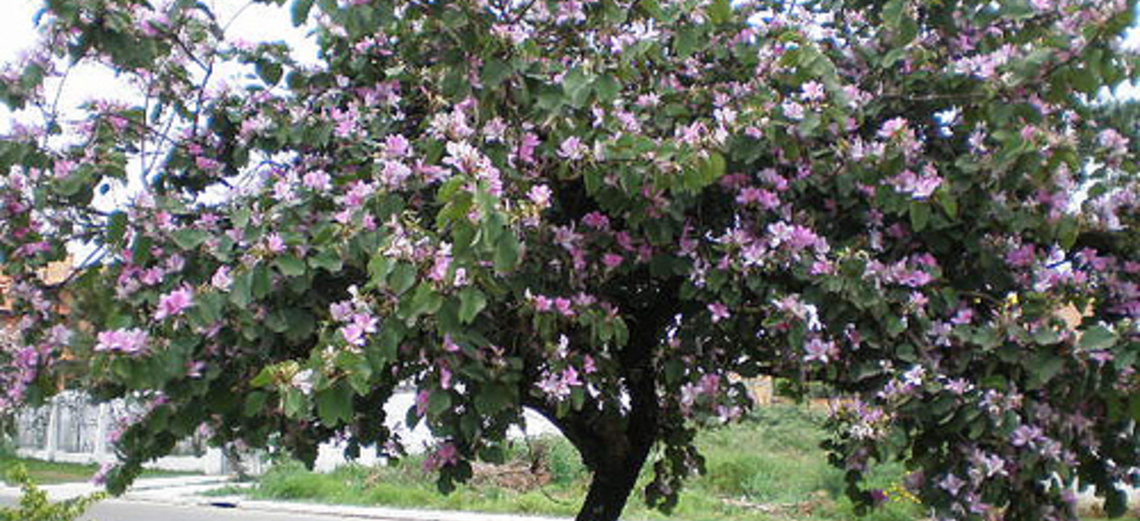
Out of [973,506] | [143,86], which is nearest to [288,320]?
[143,86]

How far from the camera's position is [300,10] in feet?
8.36

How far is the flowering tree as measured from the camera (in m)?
2.54

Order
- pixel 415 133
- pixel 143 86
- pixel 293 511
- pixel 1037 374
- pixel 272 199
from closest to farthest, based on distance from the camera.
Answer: pixel 1037 374 → pixel 272 199 → pixel 415 133 → pixel 143 86 → pixel 293 511

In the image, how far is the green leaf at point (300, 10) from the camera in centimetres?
254

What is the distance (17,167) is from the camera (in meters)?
3.08

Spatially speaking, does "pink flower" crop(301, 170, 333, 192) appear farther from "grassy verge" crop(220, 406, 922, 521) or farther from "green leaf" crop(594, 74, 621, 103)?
"grassy verge" crop(220, 406, 922, 521)

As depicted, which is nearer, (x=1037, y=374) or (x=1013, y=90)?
(x=1037, y=374)

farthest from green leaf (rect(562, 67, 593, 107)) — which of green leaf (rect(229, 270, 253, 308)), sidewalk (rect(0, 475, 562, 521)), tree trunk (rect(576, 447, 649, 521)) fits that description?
sidewalk (rect(0, 475, 562, 521))

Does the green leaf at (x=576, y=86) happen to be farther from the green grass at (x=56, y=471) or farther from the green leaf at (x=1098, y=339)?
the green grass at (x=56, y=471)

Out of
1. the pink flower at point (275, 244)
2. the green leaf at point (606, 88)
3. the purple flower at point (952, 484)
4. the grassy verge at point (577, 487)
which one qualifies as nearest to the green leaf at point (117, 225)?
the pink flower at point (275, 244)

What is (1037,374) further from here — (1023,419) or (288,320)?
(288,320)

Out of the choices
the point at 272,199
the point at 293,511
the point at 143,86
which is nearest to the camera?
the point at 272,199

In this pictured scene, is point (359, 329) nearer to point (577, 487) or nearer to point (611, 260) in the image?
point (611, 260)

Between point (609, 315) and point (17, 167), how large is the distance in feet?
5.36
